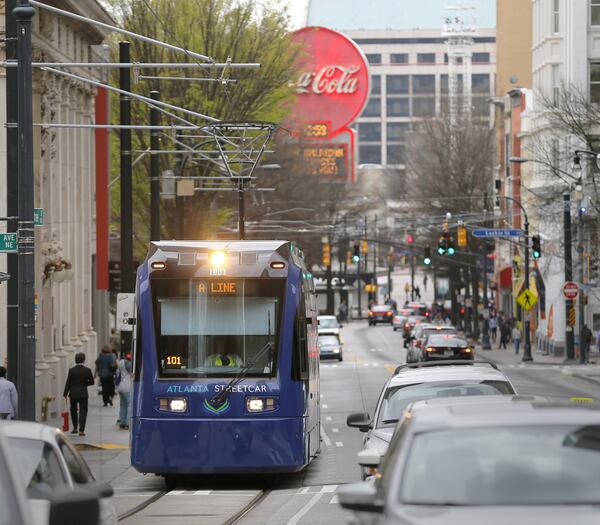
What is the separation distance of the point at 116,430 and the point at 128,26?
23.2m

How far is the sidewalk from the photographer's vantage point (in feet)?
83.0

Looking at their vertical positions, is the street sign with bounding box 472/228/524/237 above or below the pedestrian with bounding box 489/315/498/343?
above

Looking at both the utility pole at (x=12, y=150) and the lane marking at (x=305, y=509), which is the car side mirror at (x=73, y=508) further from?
the utility pole at (x=12, y=150)

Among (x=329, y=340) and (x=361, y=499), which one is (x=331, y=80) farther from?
(x=361, y=499)

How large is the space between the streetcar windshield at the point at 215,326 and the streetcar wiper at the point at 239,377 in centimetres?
1

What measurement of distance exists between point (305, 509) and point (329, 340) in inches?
2015

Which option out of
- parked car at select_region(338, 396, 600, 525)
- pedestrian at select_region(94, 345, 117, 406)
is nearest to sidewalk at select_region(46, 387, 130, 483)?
pedestrian at select_region(94, 345, 117, 406)

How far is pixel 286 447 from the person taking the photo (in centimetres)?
2052

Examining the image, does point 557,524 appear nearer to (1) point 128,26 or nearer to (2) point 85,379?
(2) point 85,379

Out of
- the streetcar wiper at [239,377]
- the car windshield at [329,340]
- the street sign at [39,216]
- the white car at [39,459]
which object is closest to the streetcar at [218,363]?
the streetcar wiper at [239,377]

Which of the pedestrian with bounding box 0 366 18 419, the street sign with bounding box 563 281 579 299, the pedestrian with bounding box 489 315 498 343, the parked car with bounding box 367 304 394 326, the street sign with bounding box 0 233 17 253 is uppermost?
the street sign with bounding box 0 233 17 253

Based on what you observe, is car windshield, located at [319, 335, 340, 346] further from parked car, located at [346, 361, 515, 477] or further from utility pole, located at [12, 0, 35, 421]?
parked car, located at [346, 361, 515, 477]

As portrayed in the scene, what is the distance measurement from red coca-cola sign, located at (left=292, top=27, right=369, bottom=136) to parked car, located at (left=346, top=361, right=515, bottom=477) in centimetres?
9384

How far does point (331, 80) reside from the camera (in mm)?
112125
